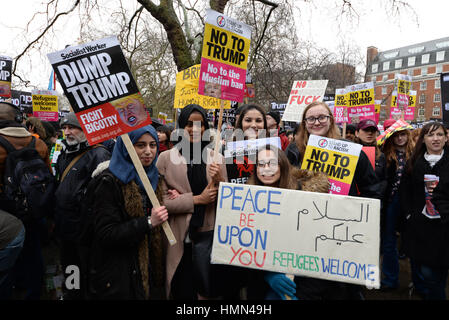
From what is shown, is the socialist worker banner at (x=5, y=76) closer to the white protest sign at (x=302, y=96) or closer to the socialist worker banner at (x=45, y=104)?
the socialist worker banner at (x=45, y=104)

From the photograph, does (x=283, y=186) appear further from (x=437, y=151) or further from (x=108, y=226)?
(x=437, y=151)

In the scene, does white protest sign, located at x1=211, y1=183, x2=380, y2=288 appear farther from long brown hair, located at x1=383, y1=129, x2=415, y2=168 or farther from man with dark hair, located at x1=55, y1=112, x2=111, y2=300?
long brown hair, located at x1=383, y1=129, x2=415, y2=168

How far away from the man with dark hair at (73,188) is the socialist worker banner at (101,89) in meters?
0.88

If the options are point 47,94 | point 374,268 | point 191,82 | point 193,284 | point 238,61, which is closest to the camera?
point 374,268

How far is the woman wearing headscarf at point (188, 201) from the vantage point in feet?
7.66

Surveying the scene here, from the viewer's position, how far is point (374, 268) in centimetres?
167

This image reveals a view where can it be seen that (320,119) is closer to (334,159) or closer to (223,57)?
(334,159)

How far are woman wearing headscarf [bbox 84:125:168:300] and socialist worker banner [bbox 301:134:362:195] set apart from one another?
4.77ft

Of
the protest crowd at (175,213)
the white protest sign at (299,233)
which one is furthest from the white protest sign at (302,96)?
the white protest sign at (299,233)

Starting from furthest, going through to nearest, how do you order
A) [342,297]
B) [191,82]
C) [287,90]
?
[287,90] → [191,82] → [342,297]
